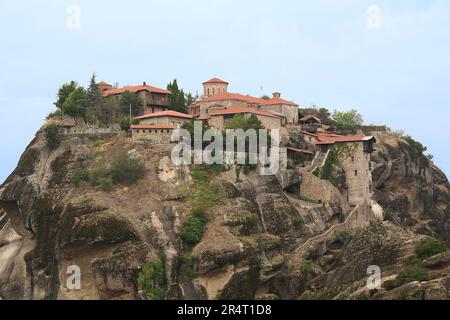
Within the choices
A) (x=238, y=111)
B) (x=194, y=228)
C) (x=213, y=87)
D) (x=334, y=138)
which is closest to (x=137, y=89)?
(x=213, y=87)

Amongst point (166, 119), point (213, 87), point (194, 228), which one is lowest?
point (194, 228)

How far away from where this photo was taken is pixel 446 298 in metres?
68.2

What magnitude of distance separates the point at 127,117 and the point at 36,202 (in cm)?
1576

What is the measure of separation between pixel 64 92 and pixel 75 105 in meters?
5.49

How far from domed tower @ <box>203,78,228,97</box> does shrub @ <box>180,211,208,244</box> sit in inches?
1174

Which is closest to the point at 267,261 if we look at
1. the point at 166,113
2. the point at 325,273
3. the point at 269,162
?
the point at 325,273

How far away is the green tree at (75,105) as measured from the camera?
11356 centimetres

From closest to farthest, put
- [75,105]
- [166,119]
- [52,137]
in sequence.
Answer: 1. [52,137]
2. [166,119]
3. [75,105]

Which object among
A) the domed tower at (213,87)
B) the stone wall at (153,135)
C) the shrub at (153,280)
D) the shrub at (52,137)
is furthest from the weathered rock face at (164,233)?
the domed tower at (213,87)

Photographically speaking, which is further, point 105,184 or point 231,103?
point 231,103

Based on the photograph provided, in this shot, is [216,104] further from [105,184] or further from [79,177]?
[105,184]

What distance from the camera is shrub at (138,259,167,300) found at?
92.7m

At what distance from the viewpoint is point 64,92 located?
118500 millimetres

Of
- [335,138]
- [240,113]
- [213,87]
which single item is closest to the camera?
[240,113]
